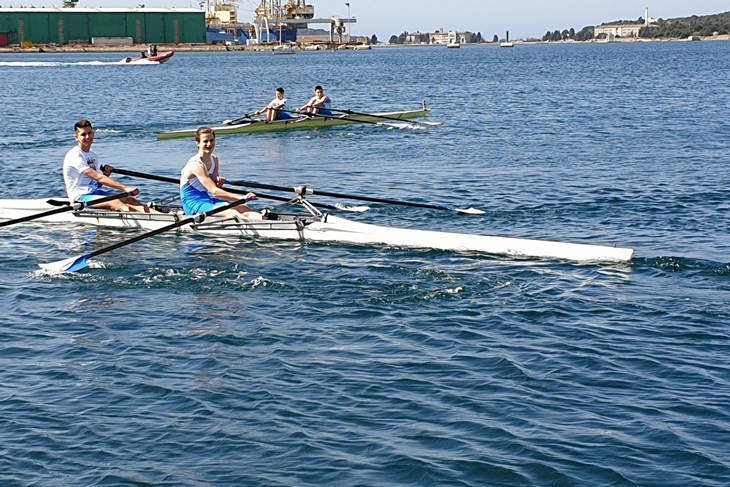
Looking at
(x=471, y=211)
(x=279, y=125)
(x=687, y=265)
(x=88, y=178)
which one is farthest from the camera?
(x=279, y=125)

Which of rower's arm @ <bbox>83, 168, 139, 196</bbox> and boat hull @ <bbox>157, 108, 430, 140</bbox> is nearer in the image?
rower's arm @ <bbox>83, 168, 139, 196</bbox>

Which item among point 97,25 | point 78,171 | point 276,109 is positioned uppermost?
point 97,25

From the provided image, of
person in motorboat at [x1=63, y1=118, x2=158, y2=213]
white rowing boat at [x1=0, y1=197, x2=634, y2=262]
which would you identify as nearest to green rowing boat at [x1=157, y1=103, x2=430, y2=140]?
white rowing boat at [x1=0, y1=197, x2=634, y2=262]

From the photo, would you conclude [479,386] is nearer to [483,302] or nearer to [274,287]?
[483,302]

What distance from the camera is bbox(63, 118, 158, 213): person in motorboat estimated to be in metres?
16.9

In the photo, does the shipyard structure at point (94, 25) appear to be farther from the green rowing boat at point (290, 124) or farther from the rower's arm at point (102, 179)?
the rower's arm at point (102, 179)

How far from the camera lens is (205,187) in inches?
639

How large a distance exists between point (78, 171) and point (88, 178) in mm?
218

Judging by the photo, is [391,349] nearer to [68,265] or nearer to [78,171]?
[68,265]

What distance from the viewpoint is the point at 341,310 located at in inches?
520

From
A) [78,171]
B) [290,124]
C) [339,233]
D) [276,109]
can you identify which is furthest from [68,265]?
[290,124]

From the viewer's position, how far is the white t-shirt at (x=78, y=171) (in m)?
17.2

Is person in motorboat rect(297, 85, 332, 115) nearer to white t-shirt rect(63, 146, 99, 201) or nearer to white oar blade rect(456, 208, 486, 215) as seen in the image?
white oar blade rect(456, 208, 486, 215)

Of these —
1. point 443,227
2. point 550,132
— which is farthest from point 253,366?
point 550,132
